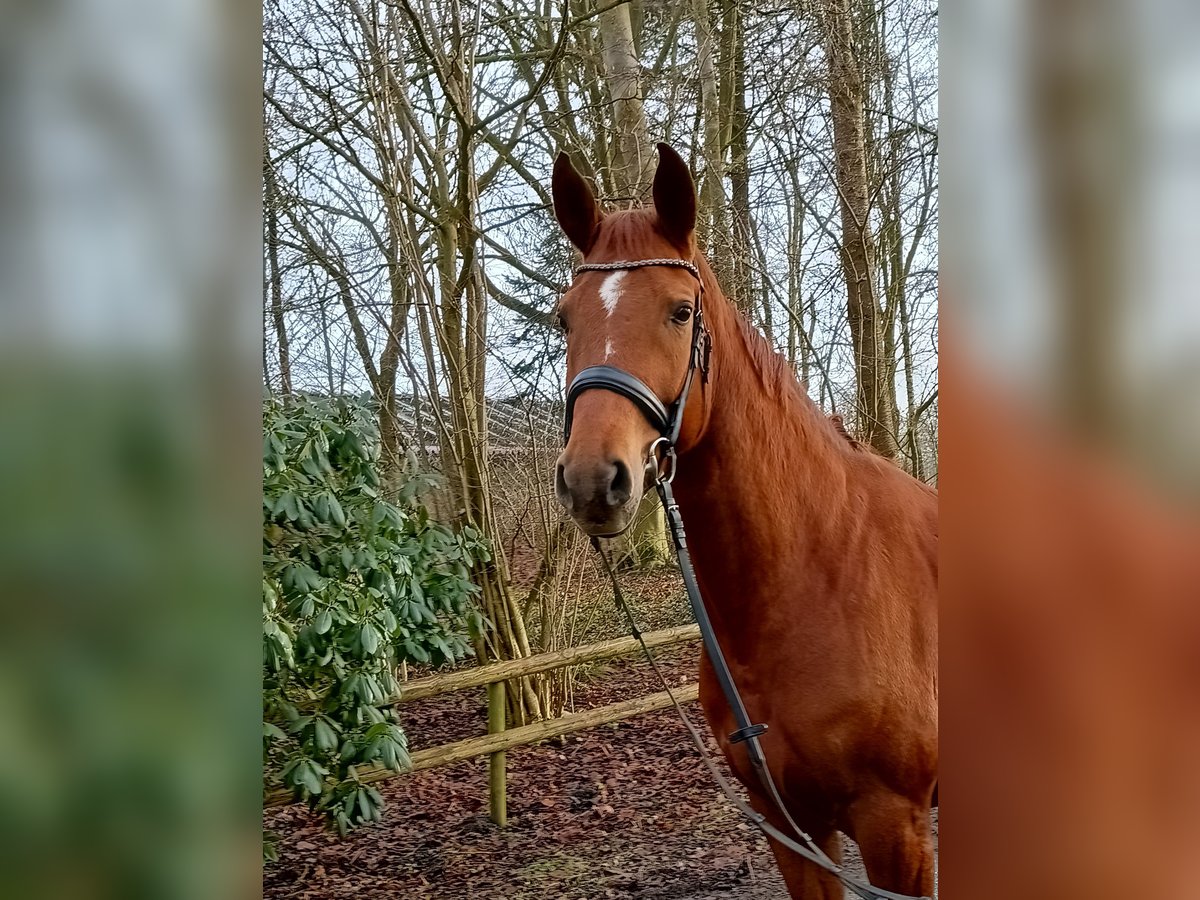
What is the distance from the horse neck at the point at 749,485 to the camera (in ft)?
5.39

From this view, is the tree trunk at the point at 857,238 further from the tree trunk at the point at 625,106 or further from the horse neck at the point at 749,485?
the horse neck at the point at 749,485

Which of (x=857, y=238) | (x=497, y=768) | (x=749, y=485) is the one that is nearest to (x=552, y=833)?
(x=497, y=768)

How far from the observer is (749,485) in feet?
5.42

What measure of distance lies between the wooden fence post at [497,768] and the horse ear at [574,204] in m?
1.82

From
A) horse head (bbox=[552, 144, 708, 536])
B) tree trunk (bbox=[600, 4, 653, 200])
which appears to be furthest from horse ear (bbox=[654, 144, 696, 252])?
tree trunk (bbox=[600, 4, 653, 200])

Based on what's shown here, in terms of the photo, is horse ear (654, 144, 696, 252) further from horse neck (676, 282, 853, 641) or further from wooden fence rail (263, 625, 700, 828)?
wooden fence rail (263, 625, 700, 828)

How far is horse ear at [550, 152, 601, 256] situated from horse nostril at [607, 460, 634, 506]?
0.55 meters

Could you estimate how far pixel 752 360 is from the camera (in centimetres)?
169
